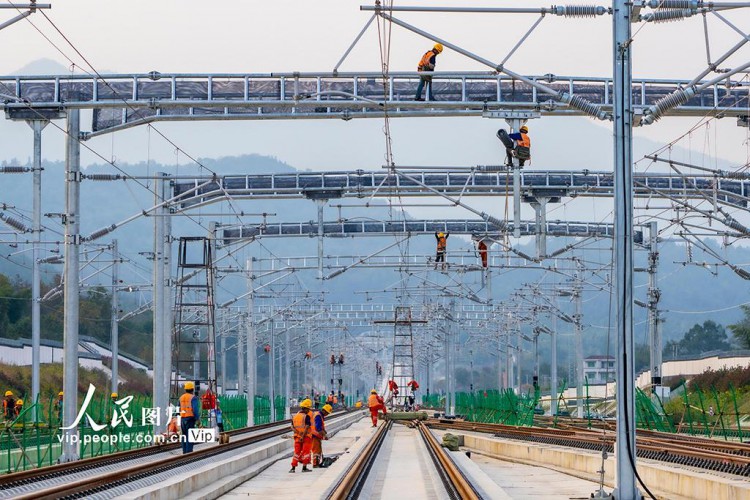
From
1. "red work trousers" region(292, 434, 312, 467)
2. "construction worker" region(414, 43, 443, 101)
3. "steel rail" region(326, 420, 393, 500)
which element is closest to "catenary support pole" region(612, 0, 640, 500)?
"steel rail" region(326, 420, 393, 500)

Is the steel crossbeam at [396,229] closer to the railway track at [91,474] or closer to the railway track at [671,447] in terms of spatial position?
the railway track at [671,447]

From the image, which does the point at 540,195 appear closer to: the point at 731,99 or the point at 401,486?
the point at 731,99

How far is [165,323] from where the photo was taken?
4344 centimetres

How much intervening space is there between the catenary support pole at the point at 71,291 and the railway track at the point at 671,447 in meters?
12.7

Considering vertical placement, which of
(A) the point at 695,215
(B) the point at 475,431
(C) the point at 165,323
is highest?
(A) the point at 695,215

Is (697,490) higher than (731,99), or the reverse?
(731,99)

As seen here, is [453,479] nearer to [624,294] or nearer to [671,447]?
[671,447]

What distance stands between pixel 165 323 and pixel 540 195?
12830 millimetres

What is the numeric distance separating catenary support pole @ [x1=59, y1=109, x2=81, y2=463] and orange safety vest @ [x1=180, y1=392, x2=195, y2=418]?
9.69 ft

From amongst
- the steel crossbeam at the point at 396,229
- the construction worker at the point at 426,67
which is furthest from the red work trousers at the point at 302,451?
the steel crossbeam at the point at 396,229

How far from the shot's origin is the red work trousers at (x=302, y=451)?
31484 millimetres

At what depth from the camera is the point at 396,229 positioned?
52.0m

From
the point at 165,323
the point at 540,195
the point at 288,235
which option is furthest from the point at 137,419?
the point at 540,195

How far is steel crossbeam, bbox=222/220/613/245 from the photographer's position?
170 feet
